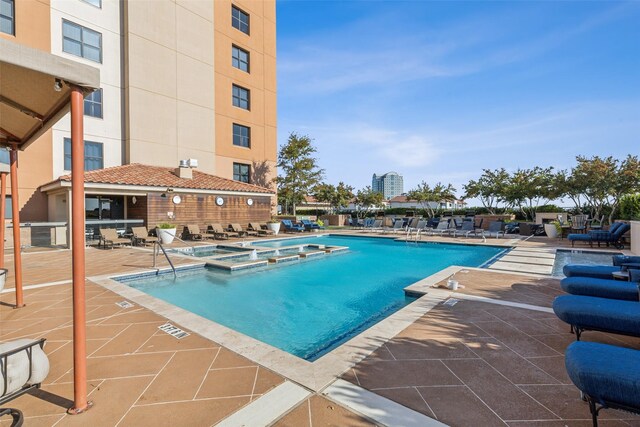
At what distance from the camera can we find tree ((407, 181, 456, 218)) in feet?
89.0

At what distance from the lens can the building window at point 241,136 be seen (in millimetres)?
22812

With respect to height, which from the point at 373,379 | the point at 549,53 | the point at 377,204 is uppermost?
the point at 549,53

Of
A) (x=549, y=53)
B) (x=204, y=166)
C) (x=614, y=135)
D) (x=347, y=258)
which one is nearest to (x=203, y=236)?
(x=204, y=166)

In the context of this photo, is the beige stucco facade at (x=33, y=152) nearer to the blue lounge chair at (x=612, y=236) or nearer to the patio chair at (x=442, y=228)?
the patio chair at (x=442, y=228)

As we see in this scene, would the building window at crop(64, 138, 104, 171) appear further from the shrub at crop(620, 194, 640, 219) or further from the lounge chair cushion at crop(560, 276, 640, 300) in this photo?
the shrub at crop(620, 194, 640, 219)

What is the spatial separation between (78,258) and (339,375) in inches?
93.4

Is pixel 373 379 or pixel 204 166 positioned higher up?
pixel 204 166

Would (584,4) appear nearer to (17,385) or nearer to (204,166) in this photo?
(17,385)

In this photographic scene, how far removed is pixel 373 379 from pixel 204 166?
20.1m

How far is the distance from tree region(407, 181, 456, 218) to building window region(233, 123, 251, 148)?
15.1 m

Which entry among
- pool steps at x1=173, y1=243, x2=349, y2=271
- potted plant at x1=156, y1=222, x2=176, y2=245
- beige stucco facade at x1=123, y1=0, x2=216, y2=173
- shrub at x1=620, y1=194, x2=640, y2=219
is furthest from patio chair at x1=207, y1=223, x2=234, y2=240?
shrub at x1=620, y1=194, x2=640, y2=219

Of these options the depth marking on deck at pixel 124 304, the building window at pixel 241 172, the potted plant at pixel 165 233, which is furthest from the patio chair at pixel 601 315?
the building window at pixel 241 172

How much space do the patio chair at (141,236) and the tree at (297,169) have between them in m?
12.1

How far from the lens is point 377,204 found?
97.5 feet
